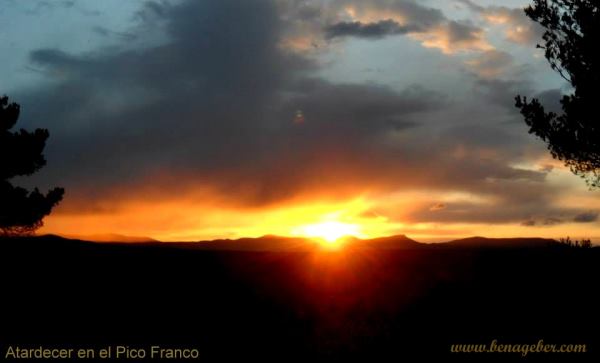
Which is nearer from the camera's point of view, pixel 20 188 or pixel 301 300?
pixel 301 300

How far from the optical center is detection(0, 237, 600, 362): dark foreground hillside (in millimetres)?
13703

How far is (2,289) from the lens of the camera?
16297 millimetres

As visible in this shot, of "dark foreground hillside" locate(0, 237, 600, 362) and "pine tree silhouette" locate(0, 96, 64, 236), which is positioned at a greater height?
"pine tree silhouette" locate(0, 96, 64, 236)

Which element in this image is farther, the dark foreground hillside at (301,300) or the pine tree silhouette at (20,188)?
the pine tree silhouette at (20,188)

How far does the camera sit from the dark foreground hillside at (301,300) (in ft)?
45.0

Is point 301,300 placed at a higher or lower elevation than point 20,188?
lower

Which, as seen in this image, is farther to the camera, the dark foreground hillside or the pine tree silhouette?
the pine tree silhouette

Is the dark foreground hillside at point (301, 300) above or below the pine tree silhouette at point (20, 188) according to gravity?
below

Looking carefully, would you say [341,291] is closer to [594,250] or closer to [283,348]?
[283,348]

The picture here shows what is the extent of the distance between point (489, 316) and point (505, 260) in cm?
518

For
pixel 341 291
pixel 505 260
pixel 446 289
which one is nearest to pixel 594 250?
pixel 505 260

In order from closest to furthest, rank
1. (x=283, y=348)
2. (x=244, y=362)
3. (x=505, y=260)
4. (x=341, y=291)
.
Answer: (x=244, y=362), (x=283, y=348), (x=341, y=291), (x=505, y=260)

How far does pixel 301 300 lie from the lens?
56.8 ft

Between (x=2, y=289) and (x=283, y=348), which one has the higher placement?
(x=2, y=289)
